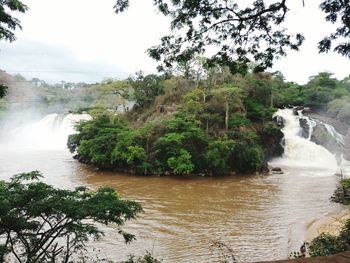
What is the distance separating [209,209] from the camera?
1672 cm

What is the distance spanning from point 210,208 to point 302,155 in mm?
14342

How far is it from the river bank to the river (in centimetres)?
39

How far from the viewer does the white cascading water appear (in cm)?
2684

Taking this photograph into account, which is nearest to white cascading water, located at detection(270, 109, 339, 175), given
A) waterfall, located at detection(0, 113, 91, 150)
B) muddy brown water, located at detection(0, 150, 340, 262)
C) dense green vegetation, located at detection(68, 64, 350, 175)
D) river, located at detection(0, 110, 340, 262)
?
river, located at detection(0, 110, 340, 262)

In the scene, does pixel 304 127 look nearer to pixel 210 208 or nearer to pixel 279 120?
pixel 279 120

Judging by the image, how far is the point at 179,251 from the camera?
11.7 metres

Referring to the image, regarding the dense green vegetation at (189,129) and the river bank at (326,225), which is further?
the dense green vegetation at (189,129)

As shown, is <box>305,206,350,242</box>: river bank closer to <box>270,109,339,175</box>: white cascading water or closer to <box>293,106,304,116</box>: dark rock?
<box>270,109,339,175</box>: white cascading water

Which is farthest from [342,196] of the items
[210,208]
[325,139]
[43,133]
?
[43,133]

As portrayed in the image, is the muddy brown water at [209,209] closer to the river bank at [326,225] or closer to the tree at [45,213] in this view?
the river bank at [326,225]

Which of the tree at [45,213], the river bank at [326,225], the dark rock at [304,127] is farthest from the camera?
the dark rock at [304,127]

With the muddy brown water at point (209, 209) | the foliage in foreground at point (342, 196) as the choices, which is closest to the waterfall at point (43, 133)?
the muddy brown water at point (209, 209)

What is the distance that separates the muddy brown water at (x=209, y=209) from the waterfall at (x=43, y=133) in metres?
11.0

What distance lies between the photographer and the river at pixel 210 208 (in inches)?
470
